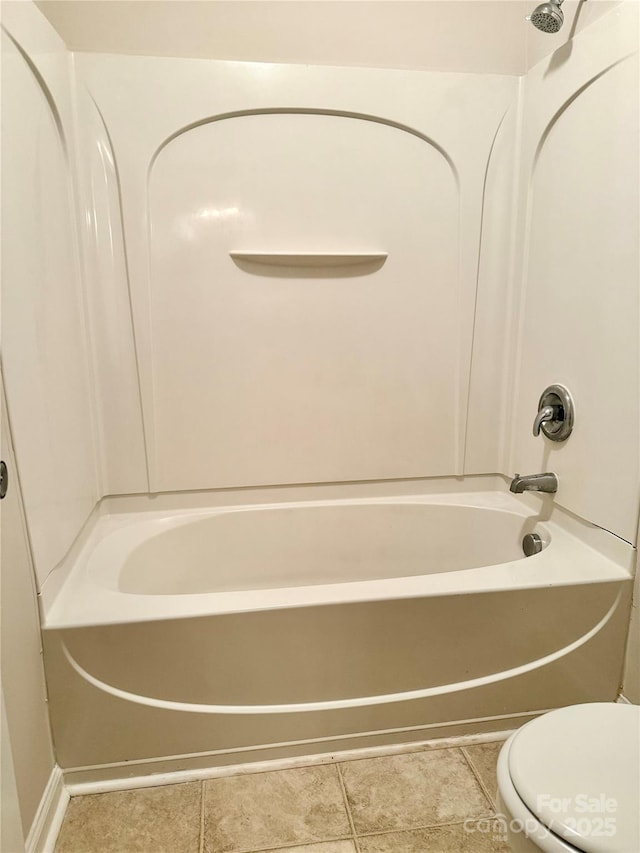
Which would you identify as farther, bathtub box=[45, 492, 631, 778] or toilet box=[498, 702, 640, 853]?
bathtub box=[45, 492, 631, 778]

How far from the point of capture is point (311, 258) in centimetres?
184

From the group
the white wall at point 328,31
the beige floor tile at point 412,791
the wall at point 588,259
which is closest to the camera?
the beige floor tile at point 412,791

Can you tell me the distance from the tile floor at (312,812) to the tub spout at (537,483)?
786 mm

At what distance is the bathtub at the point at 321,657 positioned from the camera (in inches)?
52.0

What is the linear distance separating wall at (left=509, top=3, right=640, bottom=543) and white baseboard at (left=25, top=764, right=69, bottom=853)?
1593 millimetres

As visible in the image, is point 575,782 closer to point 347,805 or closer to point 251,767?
point 347,805

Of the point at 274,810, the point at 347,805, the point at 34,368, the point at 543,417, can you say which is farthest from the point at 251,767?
the point at 543,417

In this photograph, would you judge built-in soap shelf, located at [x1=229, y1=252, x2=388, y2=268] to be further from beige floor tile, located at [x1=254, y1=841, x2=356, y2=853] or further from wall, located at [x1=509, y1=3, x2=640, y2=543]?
beige floor tile, located at [x1=254, y1=841, x2=356, y2=853]

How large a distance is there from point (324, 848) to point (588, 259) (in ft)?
5.51

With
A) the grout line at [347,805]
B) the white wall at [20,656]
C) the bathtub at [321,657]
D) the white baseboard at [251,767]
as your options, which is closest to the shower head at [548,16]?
the bathtub at [321,657]

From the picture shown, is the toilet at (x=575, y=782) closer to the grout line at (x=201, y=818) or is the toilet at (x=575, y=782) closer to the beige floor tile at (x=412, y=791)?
the beige floor tile at (x=412, y=791)

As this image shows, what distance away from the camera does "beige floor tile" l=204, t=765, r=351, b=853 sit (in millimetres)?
1241

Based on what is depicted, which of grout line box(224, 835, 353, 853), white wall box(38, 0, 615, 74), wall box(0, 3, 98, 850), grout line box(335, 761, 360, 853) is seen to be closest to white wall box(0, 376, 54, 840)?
wall box(0, 3, 98, 850)

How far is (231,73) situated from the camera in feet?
5.56
